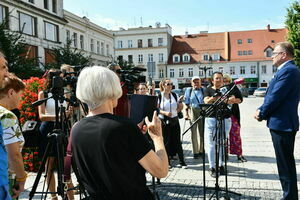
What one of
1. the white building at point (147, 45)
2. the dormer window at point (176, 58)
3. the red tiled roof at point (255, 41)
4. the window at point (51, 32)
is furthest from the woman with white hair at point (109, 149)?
the dormer window at point (176, 58)

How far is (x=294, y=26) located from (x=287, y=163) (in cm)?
2750

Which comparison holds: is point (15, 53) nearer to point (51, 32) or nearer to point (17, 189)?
point (17, 189)

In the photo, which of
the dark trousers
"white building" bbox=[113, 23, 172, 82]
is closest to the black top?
the dark trousers

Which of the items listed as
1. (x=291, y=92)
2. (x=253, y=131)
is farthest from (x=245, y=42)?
(x=291, y=92)

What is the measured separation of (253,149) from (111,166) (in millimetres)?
7212

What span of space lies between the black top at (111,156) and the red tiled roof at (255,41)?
58.8 meters

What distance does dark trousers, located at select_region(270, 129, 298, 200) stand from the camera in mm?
4027

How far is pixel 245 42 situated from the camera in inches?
2351

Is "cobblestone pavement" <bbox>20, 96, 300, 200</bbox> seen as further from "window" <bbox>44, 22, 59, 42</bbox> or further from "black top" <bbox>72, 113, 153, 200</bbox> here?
"window" <bbox>44, 22, 59, 42</bbox>

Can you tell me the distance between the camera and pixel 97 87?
2.06 meters

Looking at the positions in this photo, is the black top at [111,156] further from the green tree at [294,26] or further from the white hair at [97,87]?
the green tree at [294,26]

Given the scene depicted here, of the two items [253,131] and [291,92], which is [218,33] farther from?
[291,92]

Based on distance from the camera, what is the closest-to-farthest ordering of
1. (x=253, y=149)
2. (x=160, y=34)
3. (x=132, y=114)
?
(x=132, y=114)
(x=253, y=149)
(x=160, y=34)

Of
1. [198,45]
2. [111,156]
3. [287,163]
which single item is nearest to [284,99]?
[287,163]
